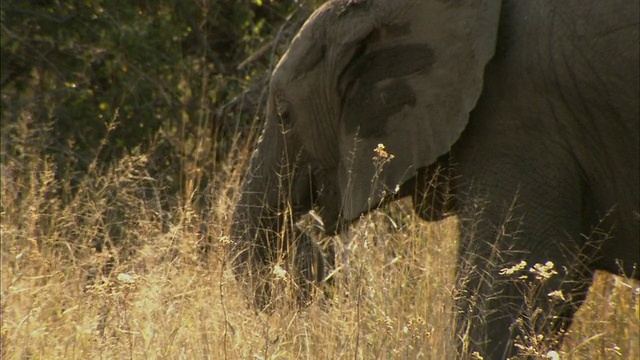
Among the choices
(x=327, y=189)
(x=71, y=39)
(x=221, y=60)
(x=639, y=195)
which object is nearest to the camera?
(x=639, y=195)

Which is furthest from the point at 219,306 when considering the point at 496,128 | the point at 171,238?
the point at 496,128

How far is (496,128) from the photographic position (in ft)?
14.6

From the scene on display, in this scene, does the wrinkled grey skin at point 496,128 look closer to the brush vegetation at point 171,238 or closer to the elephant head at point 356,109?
the elephant head at point 356,109

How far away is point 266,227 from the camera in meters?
5.19

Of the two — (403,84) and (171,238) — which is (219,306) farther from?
(403,84)

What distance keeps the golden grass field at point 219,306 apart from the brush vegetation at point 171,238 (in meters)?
0.01

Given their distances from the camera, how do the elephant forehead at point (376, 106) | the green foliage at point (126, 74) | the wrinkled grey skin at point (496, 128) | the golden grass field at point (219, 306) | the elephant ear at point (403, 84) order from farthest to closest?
the green foliage at point (126, 74)
the elephant forehead at point (376, 106)
the golden grass field at point (219, 306)
the elephant ear at point (403, 84)
the wrinkled grey skin at point (496, 128)

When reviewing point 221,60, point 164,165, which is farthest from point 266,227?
point 221,60

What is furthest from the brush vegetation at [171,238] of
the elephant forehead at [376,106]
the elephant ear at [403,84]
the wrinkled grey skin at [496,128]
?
the elephant forehead at [376,106]

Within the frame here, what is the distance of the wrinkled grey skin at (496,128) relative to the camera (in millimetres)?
4320

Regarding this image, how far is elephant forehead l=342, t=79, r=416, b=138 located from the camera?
15.6ft

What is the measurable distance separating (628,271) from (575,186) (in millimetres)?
377

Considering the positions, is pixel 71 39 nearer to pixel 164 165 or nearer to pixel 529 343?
pixel 164 165

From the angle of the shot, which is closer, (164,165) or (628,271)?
(628,271)
